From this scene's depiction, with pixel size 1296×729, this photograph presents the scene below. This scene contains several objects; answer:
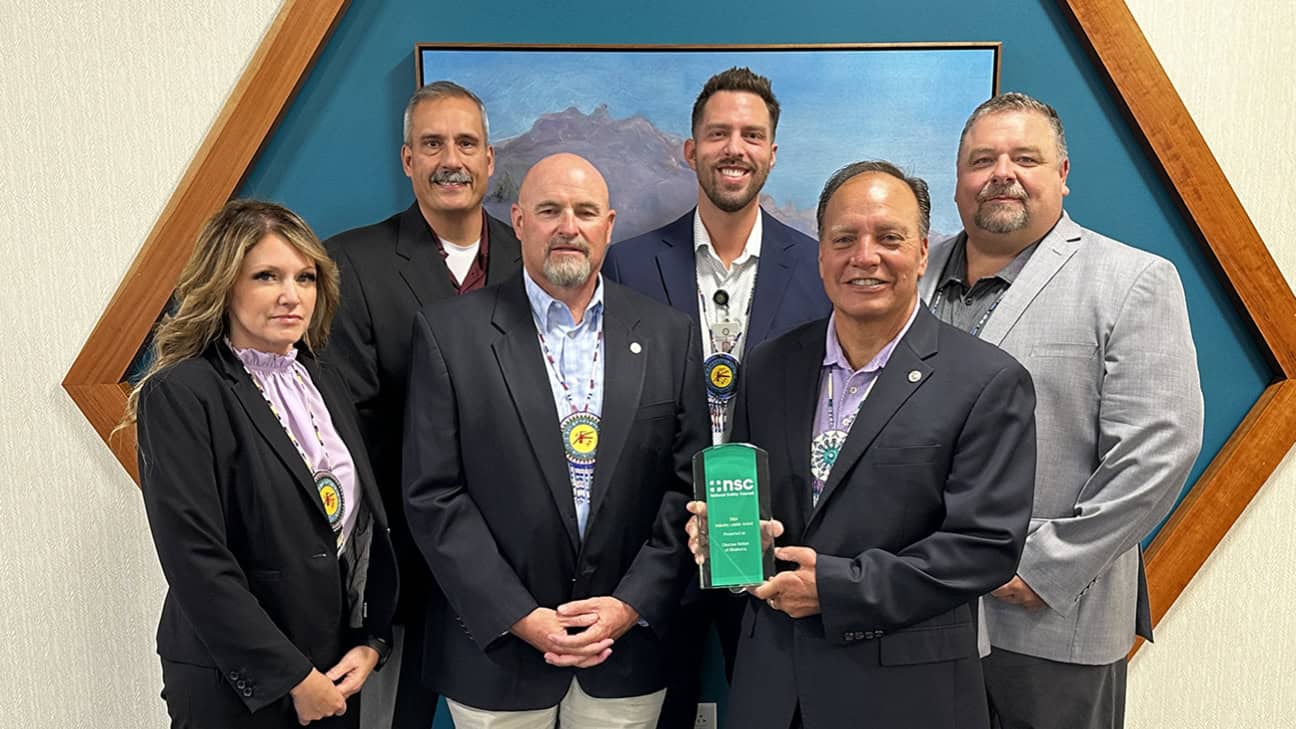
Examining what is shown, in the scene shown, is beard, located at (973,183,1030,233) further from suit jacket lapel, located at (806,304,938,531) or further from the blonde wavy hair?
the blonde wavy hair

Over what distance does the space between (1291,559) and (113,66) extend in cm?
371

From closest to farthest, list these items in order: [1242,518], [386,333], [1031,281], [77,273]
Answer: [1031,281], [386,333], [77,273], [1242,518]

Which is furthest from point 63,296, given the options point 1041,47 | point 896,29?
point 1041,47

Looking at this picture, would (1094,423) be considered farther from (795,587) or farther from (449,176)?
(449,176)

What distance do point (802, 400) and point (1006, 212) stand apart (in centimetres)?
73

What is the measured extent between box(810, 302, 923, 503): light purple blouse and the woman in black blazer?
0.95 meters

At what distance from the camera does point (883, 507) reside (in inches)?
71.1

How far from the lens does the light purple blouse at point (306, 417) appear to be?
1.96 m

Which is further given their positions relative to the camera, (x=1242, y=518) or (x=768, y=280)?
(x=1242, y=518)

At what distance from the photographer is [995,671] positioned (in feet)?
7.30

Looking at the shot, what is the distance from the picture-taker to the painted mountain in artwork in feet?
9.24

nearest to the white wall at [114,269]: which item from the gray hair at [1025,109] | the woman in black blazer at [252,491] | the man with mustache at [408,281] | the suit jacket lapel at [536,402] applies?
the man with mustache at [408,281]

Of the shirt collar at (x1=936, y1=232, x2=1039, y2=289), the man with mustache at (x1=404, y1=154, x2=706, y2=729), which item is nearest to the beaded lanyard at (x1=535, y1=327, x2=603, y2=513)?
the man with mustache at (x1=404, y1=154, x2=706, y2=729)

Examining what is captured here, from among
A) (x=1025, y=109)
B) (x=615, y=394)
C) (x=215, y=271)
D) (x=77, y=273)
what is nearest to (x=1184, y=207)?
(x=1025, y=109)
